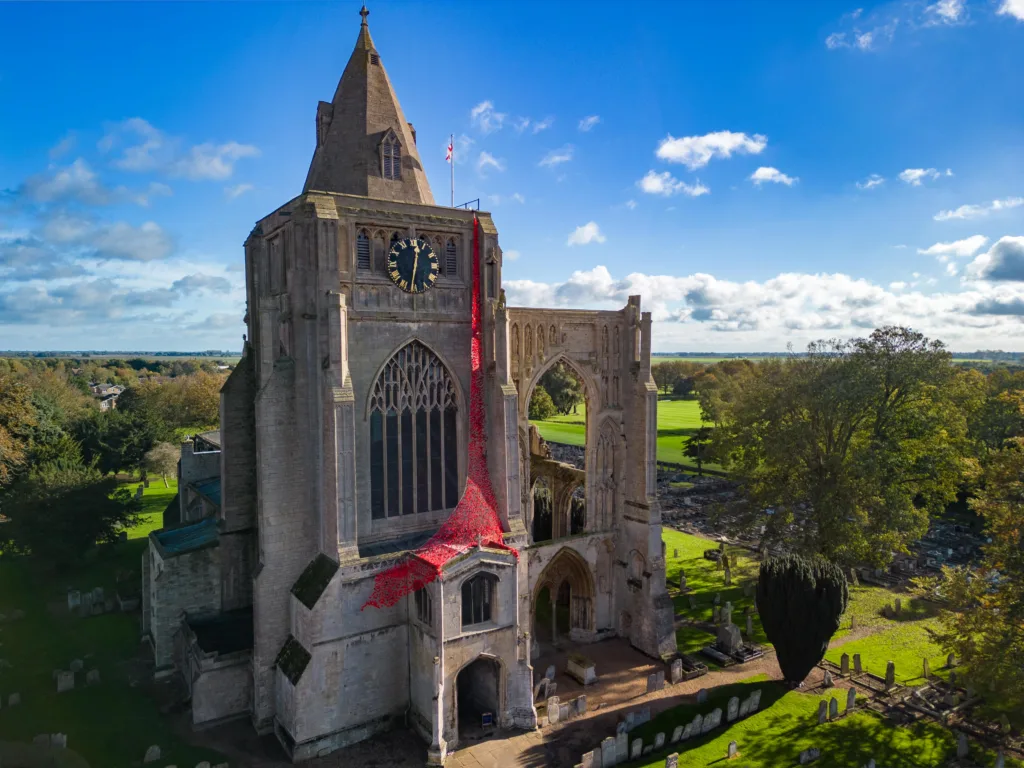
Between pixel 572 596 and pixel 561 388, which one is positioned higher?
pixel 561 388

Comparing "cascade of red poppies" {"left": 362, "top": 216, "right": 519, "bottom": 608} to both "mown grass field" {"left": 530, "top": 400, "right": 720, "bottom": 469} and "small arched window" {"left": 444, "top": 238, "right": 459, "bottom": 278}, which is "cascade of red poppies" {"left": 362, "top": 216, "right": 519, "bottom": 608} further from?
"mown grass field" {"left": 530, "top": 400, "right": 720, "bottom": 469}

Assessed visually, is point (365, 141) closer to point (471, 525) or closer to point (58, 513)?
point (471, 525)

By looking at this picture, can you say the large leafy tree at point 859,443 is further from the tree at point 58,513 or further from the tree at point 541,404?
the tree at point 541,404

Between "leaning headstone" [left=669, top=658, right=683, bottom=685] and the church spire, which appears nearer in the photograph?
the church spire

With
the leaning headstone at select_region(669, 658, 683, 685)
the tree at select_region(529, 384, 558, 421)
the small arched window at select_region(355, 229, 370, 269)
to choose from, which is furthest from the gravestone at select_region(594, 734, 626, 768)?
the tree at select_region(529, 384, 558, 421)

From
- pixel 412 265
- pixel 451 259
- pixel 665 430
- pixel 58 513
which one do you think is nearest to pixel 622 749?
pixel 412 265

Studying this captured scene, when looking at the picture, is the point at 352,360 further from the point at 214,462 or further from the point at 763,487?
the point at 763,487

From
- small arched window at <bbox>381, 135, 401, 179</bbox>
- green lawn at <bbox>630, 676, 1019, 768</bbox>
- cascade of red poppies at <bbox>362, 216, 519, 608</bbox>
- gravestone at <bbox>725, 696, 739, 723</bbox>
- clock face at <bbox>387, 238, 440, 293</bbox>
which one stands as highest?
small arched window at <bbox>381, 135, 401, 179</bbox>
